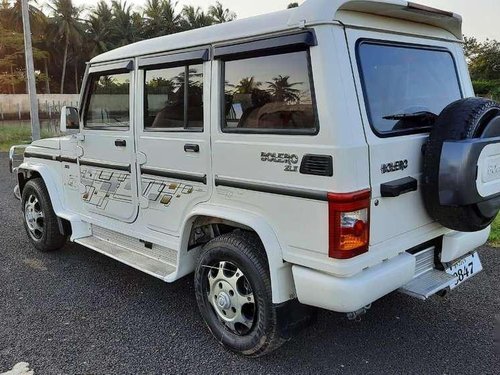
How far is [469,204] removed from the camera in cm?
288

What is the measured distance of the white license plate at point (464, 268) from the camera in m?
3.41

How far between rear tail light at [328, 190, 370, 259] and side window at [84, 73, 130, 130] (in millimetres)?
2201

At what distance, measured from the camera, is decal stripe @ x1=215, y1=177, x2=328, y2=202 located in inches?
107

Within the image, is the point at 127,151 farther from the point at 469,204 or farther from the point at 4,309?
the point at 469,204

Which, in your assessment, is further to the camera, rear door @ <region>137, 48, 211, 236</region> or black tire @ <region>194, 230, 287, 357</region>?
rear door @ <region>137, 48, 211, 236</region>

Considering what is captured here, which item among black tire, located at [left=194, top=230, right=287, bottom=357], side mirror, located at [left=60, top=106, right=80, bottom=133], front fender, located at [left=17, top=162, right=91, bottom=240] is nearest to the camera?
black tire, located at [left=194, top=230, right=287, bottom=357]

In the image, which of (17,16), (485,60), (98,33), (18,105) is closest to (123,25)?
(98,33)

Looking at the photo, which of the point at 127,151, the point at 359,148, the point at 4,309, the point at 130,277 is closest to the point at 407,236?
the point at 359,148

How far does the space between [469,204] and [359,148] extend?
2.66 feet

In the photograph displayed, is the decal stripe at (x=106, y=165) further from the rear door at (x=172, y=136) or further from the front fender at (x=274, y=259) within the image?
the front fender at (x=274, y=259)

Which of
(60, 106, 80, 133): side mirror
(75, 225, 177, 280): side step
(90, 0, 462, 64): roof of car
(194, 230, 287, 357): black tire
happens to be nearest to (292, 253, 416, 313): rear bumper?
(194, 230, 287, 357): black tire

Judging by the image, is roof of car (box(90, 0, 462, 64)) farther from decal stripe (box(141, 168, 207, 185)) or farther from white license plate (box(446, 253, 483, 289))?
white license plate (box(446, 253, 483, 289))

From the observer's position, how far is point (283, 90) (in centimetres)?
296

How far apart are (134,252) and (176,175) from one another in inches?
39.9
